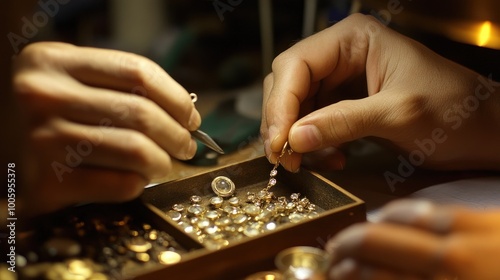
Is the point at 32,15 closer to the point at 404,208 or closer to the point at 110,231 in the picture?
the point at 110,231

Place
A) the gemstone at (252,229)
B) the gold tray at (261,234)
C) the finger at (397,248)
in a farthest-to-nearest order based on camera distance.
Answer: the gemstone at (252,229), the gold tray at (261,234), the finger at (397,248)

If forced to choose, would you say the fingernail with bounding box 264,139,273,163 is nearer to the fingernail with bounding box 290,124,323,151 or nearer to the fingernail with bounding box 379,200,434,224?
the fingernail with bounding box 290,124,323,151

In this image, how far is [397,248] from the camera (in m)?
0.60

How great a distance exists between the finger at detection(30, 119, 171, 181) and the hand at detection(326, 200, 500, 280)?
28 centimetres

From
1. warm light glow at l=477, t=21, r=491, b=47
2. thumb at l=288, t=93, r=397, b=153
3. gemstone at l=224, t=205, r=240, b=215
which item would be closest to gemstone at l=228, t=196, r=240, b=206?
gemstone at l=224, t=205, r=240, b=215

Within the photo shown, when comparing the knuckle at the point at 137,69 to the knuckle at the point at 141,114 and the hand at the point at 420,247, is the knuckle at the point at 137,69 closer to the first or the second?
the knuckle at the point at 141,114

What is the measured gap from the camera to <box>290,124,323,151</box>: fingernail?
927 mm

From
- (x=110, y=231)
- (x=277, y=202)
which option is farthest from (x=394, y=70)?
(x=110, y=231)

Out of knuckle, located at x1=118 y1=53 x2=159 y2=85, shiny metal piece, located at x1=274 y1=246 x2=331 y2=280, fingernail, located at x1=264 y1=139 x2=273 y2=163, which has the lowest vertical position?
fingernail, located at x1=264 y1=139 x2=273 y2=163

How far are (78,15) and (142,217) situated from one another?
0.33 metres

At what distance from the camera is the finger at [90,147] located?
0.75 meters

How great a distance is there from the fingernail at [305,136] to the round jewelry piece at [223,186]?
111 mm

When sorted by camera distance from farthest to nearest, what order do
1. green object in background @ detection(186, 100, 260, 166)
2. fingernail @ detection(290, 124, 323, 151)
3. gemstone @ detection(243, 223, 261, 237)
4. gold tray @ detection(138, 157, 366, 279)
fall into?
1. green object in background @ detection(186, 100, 260, 166)
2. fingernail @ detection(290, 124, 323, 151)
3. gemstone @ detection(243, 223, 261, 237)
4. gold tray @ detection(138, 157, 366, 279)

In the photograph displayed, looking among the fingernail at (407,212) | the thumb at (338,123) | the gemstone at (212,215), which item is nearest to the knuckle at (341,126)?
the thumb at (338,123)
